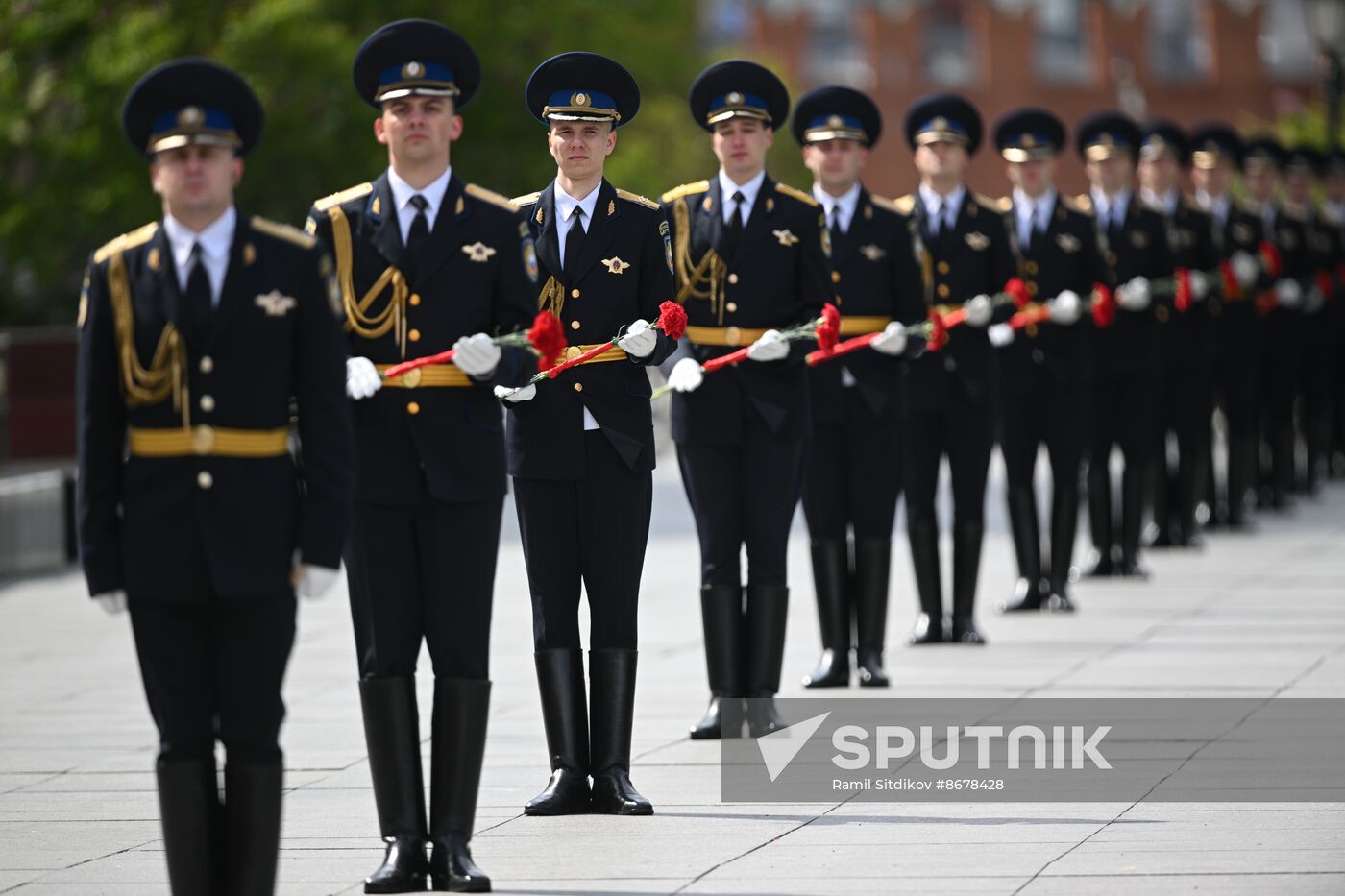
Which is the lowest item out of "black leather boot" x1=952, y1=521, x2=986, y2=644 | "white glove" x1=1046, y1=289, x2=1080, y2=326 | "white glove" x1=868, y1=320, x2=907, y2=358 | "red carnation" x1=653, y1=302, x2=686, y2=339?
"black leather boot" x1=952, y1=521, x2=986, y2=644

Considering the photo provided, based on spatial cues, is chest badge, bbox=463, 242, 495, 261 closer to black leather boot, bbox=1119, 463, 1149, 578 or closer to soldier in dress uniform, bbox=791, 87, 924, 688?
soldier in dress uniform, bbox=791, 87, 924, 688

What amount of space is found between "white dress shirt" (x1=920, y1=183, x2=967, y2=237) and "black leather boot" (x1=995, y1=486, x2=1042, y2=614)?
1929 millimetres

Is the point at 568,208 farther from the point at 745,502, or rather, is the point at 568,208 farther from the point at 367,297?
the point at 745,502

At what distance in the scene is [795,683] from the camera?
1069 centimetres

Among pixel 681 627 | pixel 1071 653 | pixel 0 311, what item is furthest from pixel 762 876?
pixel 0 311

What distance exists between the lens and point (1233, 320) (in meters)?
17.9

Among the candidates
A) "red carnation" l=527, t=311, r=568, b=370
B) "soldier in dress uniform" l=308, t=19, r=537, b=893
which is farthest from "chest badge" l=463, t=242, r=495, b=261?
"red carnation" l=527, t=311, r=568, b=370

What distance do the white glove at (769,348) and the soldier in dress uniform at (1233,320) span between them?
8.37 metres

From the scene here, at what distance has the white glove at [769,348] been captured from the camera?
358 inches

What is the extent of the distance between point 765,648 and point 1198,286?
725 cm

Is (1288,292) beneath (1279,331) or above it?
above

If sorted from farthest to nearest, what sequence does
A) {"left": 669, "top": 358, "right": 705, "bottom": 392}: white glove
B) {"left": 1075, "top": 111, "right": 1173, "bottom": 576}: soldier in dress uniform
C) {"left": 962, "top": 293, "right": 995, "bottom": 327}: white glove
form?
{"left": 1075, "top": 111, "right": 1173, "bottom": 576}: soldier in dress uniform < {"left": 962, "top": 293, "right": 995, "bottom": 327}: white glove < {"left": 669, "top": 358, "right": 705, "bottom": 392}: white glove

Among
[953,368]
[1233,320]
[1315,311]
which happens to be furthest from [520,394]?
[1315,311]

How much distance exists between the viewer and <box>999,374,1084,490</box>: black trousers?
13.4m
